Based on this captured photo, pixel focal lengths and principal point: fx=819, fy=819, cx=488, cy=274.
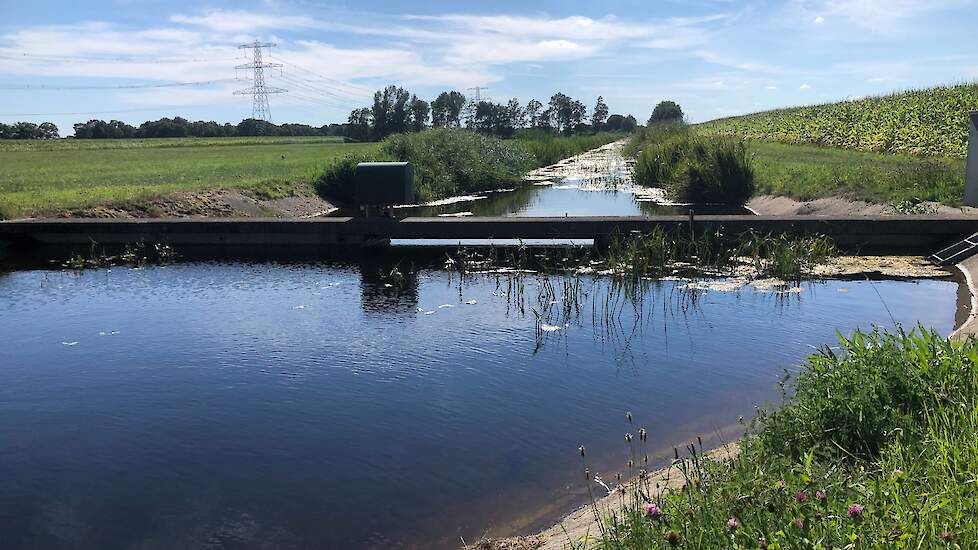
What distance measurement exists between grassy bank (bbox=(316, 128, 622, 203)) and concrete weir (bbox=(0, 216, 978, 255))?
1494 centimetres

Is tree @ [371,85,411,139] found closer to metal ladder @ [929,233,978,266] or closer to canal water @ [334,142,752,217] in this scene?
canal water @ [334,142,752,217]

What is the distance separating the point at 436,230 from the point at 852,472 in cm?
1633

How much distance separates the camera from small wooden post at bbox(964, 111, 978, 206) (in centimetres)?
2025

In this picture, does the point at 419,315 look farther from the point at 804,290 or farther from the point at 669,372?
the point at 804,290

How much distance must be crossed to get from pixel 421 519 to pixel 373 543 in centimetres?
49

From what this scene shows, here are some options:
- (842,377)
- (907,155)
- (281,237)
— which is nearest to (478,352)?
(842,377)

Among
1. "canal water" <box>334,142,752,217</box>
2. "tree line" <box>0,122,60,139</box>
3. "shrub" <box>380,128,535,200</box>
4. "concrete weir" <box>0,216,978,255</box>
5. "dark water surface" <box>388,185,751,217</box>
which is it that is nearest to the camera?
"concrete weir" <box>0,216,978,255</box>

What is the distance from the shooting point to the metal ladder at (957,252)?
57.4ft

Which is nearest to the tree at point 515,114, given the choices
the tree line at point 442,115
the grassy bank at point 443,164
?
the tree line at point 442,115

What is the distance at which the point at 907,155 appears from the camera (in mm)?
36312

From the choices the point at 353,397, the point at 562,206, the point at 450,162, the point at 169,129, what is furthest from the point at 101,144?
the point at 353,397

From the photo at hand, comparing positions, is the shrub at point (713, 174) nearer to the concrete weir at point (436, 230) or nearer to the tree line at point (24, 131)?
the concrete weir at point (436, 230)

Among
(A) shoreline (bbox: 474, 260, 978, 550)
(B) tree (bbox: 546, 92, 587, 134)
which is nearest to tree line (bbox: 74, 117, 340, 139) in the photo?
(B) tree (bbox: 546, 92, 587, 134)

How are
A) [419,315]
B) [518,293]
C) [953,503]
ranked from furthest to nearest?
[518,293], [419,315], [953,503]
